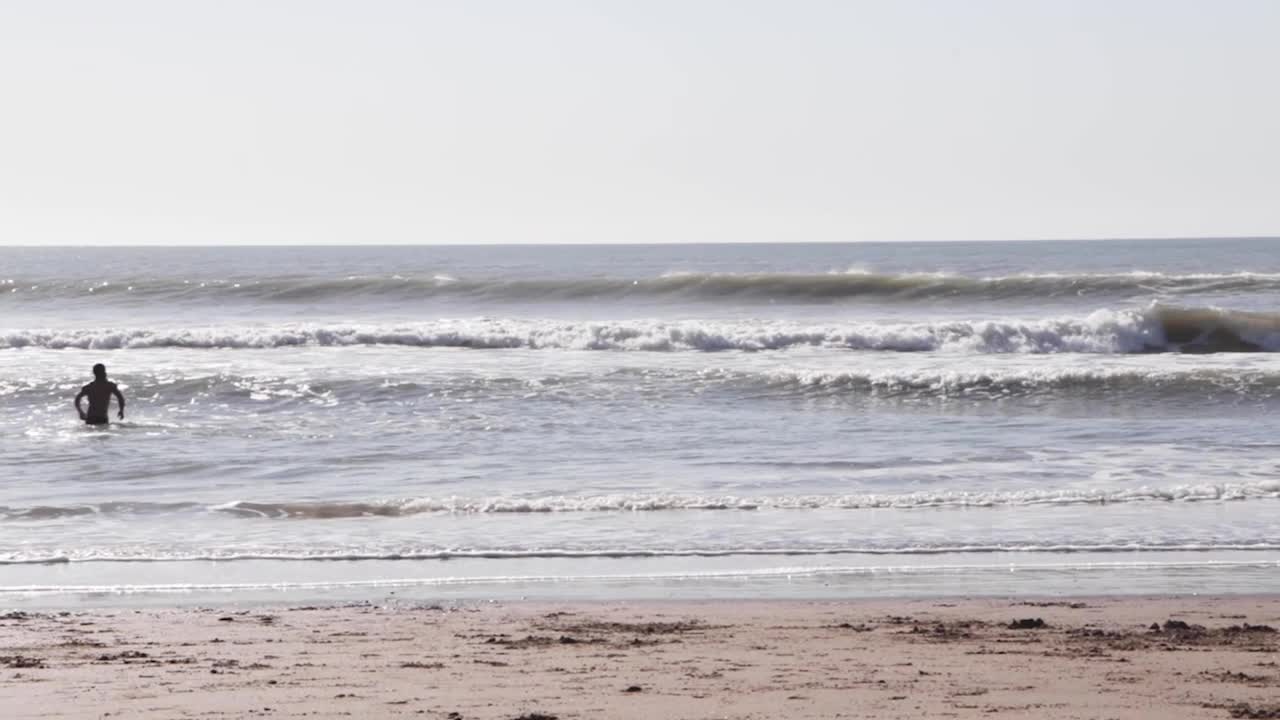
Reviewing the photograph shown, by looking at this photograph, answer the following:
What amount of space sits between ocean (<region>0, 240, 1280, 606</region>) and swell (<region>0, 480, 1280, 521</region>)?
0.04 meters

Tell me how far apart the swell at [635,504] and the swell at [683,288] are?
26.8 m

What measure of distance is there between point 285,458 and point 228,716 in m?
9.69

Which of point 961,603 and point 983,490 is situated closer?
point 961,603

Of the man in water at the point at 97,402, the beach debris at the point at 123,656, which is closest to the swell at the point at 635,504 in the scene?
the beach debris at the point at 123,656

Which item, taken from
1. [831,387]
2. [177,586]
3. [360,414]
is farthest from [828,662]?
[831,387]

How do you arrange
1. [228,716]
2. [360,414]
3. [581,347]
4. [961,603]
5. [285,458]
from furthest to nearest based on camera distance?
[581,347], [360,414], [285,458], [961,603], [228,716]

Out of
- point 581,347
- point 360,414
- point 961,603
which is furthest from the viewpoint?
point 581,347

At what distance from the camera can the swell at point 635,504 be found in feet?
38.7

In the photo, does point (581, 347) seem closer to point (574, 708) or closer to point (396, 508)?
point (396, 508)

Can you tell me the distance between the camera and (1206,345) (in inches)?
1138

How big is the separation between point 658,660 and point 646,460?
7.94 meters

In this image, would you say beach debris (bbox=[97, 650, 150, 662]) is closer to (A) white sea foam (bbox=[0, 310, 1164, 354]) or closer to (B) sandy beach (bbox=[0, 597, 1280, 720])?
(B) sandy beach (bbox=[0, 597, 1280, 720])

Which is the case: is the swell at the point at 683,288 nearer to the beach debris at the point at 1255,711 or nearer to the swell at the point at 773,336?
the swell at the point at 773,336

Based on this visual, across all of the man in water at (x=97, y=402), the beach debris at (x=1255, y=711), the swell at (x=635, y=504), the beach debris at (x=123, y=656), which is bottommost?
the swell at (x=635, y=504)
